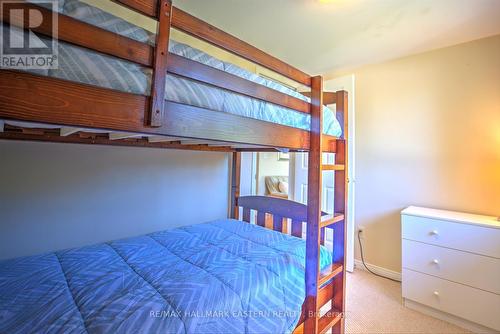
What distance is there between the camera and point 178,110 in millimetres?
714

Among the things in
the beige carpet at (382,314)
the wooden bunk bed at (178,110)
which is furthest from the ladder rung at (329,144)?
the beige carpet at (382,314)

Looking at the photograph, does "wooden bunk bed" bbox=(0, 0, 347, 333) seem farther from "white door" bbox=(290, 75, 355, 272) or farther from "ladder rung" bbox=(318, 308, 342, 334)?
"white door" bbox=(290, 75, 355, 272)

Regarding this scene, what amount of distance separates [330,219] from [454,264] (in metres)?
1.19

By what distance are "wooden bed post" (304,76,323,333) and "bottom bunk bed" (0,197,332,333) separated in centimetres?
7

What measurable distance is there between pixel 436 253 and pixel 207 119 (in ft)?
6.64

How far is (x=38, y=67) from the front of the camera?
498 millimetres

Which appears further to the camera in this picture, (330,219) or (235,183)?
(235,183)

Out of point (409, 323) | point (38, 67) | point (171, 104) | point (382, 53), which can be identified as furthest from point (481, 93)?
point (38, 67)

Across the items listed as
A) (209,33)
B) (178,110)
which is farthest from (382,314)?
(209,33)

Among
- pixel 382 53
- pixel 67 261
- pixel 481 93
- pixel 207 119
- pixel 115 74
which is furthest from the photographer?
pixel 382 53

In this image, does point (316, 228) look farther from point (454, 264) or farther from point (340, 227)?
point (454, 264)

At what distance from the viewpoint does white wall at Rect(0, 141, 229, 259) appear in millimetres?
1387

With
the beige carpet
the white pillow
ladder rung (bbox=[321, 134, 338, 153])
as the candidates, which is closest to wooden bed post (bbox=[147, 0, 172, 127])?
ladder rung (bbox=[321, 134, 338, 153])

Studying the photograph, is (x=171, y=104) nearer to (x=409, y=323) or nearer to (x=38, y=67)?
(x=38, y=67)
